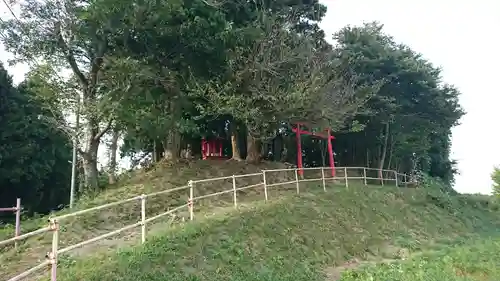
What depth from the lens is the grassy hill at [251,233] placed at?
7.28 meters

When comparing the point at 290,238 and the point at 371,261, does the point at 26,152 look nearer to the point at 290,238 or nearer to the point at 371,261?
the point at 290,238

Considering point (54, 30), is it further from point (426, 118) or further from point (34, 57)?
point (426, 118)

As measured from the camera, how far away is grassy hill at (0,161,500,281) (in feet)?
23.9

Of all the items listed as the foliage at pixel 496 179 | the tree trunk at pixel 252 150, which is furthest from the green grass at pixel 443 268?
the foliage at pixel 496 179

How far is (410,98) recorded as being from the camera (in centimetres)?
2661

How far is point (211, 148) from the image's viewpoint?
21.4 m

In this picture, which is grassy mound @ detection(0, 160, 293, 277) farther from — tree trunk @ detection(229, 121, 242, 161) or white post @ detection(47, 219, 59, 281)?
white post @ detection(47, 219, 59, 281)

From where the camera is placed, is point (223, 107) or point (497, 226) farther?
point (497, 226)

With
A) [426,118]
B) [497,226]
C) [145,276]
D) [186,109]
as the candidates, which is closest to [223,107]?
[186,109]

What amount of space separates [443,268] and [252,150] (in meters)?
10.2

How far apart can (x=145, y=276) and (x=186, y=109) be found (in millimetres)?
9842

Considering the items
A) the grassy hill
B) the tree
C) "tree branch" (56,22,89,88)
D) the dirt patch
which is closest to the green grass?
the dirt patch

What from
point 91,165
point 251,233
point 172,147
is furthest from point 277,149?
point 251,233

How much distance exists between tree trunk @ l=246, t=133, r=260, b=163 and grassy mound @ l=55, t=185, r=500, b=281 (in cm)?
321
